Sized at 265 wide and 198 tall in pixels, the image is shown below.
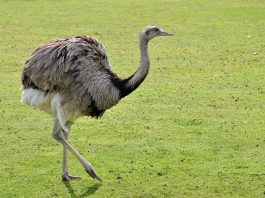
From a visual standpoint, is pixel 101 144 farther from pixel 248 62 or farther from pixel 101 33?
pixel 101 33

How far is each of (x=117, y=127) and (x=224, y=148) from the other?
1.39 metres

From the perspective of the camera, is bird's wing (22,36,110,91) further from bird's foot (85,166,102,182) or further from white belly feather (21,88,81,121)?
bird's foot (85,166,102,182)

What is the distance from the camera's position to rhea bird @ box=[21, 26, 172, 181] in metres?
7.20

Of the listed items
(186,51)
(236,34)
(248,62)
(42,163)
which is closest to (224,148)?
(42,163)

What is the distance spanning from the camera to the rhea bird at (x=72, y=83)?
7.20 meters

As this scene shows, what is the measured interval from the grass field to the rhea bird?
56 cm

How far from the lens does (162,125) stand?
8922mm

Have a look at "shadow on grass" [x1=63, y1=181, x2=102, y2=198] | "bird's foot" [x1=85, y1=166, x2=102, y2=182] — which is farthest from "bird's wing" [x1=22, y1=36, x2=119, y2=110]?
"shadow on grass" [x1=63, y1=181, x2=102, y2=198]

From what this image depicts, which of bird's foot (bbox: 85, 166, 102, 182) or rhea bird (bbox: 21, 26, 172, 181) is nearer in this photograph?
bird's foot (bbox: 85, 166, 102, 182)

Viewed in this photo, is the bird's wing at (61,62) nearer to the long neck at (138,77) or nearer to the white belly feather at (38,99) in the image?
the white belly feather at (38,99)

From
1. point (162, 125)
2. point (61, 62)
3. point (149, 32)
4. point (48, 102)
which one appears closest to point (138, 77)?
point (149, 32)

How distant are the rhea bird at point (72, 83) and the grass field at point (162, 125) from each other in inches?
22.1

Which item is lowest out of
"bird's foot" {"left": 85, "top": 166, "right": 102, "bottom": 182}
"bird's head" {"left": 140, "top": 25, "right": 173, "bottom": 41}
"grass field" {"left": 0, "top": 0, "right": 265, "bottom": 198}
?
"grass field" {"left": 0, "top": 0, "right": 265, "bottom": 198}

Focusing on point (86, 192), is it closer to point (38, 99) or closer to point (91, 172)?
point (91, 172)
